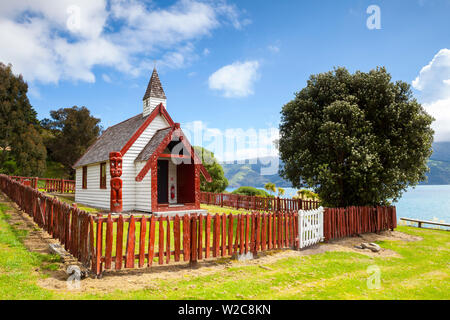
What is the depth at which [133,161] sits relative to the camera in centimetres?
1866

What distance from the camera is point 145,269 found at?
7855mm

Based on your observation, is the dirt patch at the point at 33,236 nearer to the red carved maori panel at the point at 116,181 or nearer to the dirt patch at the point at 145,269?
the dirt patch at the point at 145,269

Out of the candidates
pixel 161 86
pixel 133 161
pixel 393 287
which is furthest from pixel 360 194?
pixel 161 86

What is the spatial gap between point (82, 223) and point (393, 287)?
27.6 feet

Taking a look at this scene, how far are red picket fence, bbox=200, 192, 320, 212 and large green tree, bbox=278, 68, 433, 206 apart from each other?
2.96 meters

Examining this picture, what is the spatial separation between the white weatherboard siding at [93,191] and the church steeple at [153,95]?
499cm

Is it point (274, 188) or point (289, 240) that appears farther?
point (274, 188)

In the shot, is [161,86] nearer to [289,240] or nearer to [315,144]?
[315,144]

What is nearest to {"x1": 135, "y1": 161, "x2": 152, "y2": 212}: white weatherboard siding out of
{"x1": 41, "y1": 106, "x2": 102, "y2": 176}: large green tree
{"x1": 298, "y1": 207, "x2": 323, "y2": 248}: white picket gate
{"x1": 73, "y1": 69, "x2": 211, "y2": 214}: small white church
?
{"x1": 73, "y1": 69, "x2": 211, "y2": 214}: small white church

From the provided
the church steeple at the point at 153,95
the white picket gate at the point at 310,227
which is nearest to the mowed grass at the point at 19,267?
the white picket gate at the point at 310,227

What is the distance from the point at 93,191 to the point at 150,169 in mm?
7075

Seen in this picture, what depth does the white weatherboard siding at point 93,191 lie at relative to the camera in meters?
19.4

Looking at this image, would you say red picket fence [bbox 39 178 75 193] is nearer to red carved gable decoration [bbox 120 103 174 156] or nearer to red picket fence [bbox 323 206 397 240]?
red carved gable decoration [bbox 120 103 174 156]

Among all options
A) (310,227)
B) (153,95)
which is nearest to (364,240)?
(310,227)
